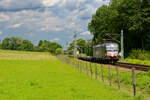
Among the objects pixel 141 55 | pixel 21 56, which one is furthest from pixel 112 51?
pixel 21 56

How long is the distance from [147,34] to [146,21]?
431 cm

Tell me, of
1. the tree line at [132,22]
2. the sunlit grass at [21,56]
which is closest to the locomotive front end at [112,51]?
the tree line at [132,22]

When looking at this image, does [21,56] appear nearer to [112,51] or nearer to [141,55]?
[141,55]

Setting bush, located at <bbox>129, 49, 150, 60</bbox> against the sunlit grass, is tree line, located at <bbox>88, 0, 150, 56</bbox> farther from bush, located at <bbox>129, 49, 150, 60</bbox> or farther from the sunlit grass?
the sunlit grass

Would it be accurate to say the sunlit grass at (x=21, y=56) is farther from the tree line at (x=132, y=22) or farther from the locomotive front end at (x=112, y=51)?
the locomotive front end at (x=112, y=51)

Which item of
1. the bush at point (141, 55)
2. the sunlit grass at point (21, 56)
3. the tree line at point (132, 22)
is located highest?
the tree line at point (132, 22)

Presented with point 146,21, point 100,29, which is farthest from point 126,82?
point 100,29

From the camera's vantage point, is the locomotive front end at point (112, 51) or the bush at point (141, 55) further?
the bush at point (141, 55)

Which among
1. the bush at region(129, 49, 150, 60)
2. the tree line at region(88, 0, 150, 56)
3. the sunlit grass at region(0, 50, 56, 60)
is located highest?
the tree line at region(88, 0, 150, 56)

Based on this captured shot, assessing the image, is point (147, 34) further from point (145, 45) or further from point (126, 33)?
point (126, 33)

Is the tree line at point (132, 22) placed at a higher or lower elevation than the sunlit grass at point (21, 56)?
higher

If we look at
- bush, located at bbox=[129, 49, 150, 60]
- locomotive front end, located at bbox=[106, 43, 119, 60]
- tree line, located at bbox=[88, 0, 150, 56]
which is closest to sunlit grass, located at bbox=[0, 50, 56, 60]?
tree line, located at bbox=[88, 0, 150, 56]

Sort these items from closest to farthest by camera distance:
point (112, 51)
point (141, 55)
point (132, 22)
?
1. point (112, 51)
2. point (141, 55)
3. point (132, 22)

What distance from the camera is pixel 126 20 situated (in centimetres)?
6156
